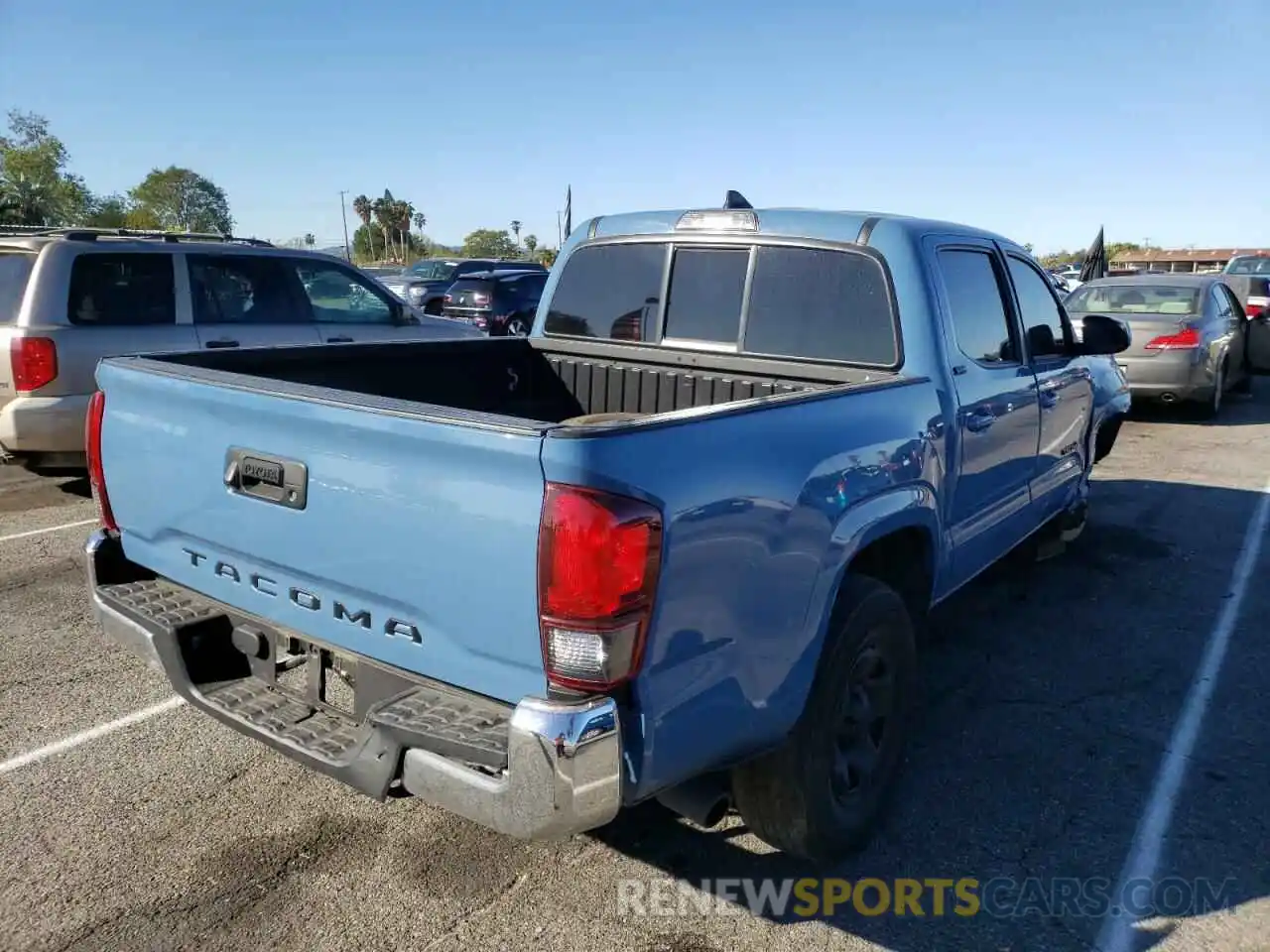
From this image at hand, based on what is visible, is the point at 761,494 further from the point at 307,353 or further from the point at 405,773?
the point at 307,353

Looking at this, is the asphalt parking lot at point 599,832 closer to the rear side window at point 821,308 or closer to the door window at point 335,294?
the rear side window at point 821,308

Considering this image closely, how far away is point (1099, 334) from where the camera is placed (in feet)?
15.3

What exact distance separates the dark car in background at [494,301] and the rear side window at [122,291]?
10.9 meters

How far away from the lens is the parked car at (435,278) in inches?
838

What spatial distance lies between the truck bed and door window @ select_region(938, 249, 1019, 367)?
0.51m

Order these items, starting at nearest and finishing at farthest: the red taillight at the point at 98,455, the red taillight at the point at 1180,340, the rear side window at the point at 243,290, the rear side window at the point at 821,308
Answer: the red taillight at the point at 98,455, the rear side window at the point at 821,308, the rear side window at the point at 243,290, the red taillight at the point at 1180,340

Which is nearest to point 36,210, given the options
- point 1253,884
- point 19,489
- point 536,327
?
point 19,489

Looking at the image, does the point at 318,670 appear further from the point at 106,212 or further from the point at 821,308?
the point at 106,212

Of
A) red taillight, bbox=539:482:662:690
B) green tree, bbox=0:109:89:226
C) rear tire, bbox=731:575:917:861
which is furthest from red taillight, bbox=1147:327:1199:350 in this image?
green tree, bbox=0:109:89:226

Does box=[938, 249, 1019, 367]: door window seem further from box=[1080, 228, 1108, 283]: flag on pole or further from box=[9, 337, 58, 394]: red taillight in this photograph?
box=[1080, 228, 1108, 283]: flag on pole

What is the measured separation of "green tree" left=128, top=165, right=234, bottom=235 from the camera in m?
85.4

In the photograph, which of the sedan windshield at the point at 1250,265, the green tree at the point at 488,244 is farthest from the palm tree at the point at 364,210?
the sedan windshield at the point at 1250,265

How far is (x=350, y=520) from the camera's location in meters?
2.36

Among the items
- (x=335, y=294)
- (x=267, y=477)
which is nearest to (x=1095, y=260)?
(x=335, y=294)
